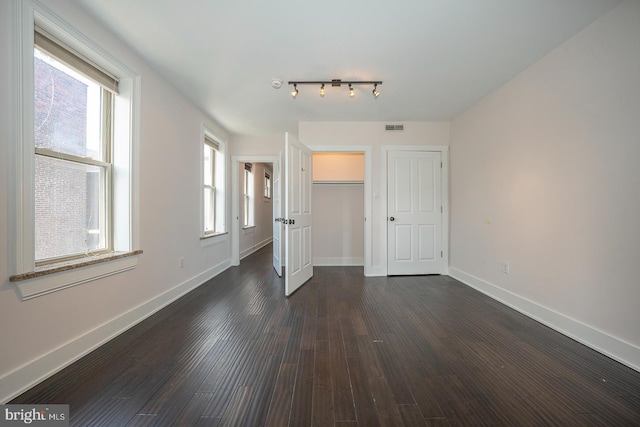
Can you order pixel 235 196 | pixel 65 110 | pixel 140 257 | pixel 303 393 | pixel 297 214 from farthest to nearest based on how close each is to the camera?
pixel 235 196, pixel 297 214, pixel 140 257, pixel 65 110, pixel 303 393

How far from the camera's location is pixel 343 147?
4117 millimetres

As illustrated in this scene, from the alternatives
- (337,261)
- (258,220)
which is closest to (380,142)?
(337,261)

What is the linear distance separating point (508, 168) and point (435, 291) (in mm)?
1720

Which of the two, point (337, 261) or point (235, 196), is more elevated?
point (235, 196)

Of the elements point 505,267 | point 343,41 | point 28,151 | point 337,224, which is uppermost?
point 343,41

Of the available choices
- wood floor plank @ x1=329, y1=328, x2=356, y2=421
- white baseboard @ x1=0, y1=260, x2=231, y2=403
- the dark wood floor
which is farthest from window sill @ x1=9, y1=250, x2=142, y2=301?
wood floor plank @ x1=329, y1=328, x2=356, y2=421

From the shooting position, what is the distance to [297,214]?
3477 mm

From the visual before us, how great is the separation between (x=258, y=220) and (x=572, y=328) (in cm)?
626

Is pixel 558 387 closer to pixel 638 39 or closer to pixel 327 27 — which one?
pixel 638 39

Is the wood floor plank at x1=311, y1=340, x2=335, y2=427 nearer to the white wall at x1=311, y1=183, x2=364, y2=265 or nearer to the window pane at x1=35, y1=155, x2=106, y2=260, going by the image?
the window pane at x1=35, y1=155, x2=106, y2=260

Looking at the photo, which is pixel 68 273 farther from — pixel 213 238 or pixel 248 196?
pixel 248 196

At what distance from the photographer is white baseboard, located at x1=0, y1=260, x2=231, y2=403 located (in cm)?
140

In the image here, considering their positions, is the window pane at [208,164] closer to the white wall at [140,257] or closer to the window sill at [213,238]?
the white wall at [140,257]

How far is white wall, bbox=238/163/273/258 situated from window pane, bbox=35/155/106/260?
3.25 m
